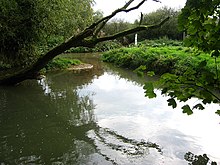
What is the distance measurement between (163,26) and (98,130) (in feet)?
106

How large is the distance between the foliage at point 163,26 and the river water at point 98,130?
28248 mm

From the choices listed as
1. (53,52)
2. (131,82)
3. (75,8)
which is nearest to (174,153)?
(53,52)

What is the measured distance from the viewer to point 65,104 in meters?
8.93

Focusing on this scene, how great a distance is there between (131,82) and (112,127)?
6.94m

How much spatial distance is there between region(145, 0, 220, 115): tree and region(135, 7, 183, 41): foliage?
116 ft

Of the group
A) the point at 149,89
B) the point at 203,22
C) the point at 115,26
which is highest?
the point at 115,26

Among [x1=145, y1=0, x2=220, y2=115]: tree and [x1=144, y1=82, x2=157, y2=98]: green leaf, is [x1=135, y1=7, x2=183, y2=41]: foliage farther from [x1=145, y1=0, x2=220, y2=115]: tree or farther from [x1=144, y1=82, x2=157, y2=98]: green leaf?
[x1=144, y1=82, x2=157, y2=98]: green leaf

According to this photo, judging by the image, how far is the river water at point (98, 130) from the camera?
5.21m

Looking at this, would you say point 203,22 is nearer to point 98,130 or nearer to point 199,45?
point 199,45

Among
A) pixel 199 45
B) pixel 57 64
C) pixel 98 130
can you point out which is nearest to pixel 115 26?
pixel 57 64

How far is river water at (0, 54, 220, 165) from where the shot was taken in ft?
17.1

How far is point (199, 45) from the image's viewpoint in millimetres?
1649

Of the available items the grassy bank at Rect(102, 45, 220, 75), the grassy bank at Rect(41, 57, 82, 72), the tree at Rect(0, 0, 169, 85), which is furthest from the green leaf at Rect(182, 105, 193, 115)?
the grassy bank at Rect(41, 57, 82, 72)

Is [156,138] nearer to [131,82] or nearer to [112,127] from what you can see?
[112,127]
